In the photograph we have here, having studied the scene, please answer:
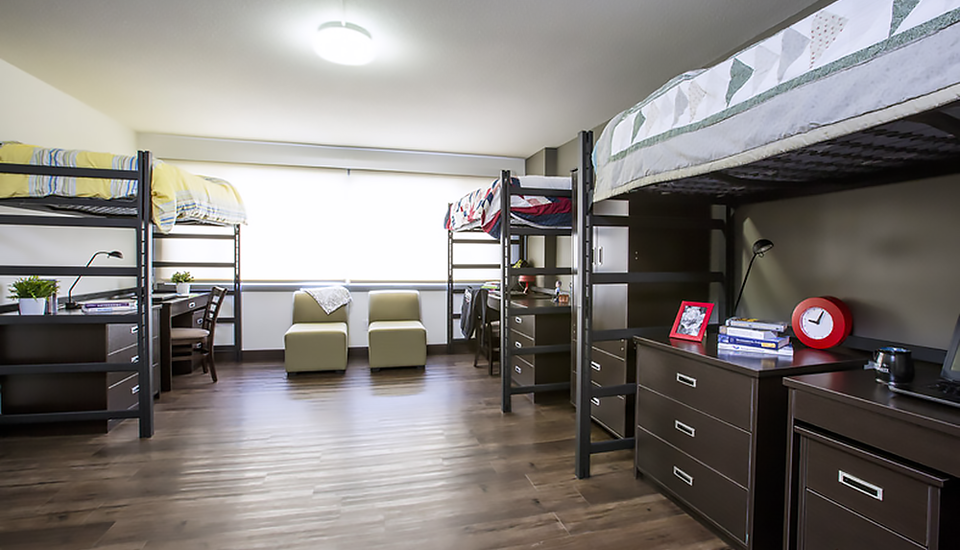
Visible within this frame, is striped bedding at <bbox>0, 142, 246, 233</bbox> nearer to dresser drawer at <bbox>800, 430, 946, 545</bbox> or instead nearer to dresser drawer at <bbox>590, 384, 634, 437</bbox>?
dresser drawer at <bbox>590, 384, 634, 437</bbox>

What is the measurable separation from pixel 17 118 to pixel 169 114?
118 centimetres

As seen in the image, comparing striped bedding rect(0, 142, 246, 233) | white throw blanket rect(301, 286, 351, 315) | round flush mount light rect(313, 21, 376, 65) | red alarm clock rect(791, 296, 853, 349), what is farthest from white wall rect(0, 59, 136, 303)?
red alarm clock rect(791, 296, 853, 349)

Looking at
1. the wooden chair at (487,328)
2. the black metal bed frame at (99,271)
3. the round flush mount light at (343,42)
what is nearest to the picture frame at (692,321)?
the round flush mount light at (343,42)

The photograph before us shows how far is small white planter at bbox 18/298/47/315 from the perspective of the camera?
9.39ft

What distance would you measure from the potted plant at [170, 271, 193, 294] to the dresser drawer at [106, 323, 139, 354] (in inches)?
51.2

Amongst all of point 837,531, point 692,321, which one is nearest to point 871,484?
point 837,531

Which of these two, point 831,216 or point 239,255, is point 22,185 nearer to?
point 239,255

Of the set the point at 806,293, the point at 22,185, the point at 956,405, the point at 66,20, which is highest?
the point at 66,20

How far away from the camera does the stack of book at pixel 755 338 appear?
1.89 metres

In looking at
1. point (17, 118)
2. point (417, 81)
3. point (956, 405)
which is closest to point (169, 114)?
point (17, 118)

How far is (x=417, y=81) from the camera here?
138 inches

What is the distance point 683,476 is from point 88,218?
365 cm

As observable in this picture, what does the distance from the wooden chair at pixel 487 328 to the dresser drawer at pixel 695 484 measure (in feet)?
7.93

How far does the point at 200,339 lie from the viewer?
14.0 ft
